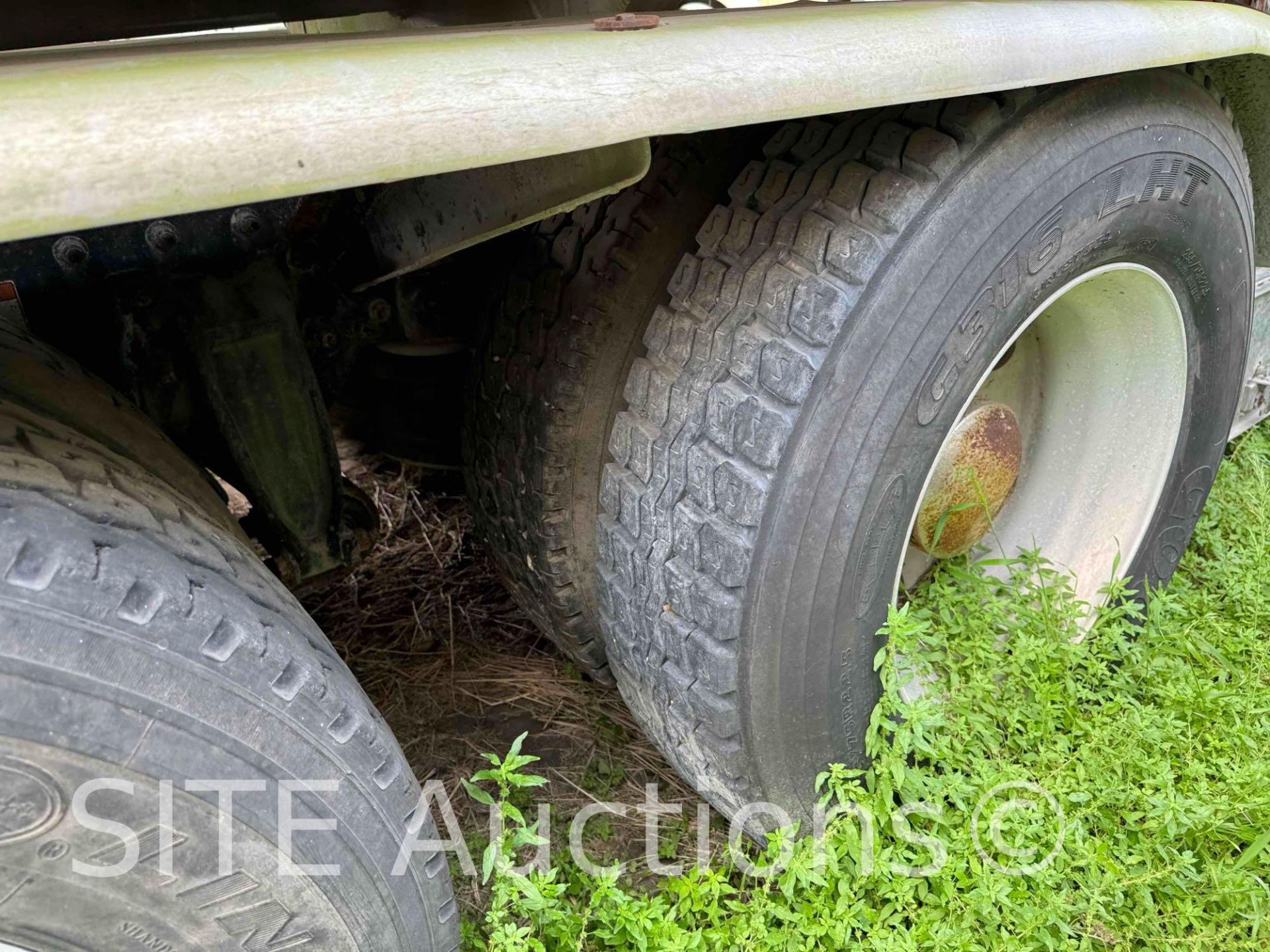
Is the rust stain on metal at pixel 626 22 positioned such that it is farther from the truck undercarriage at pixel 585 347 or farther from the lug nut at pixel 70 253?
the lug nut at pixel 70 253

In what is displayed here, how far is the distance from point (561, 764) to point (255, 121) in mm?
1393

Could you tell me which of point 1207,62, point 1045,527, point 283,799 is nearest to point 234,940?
point 283,799

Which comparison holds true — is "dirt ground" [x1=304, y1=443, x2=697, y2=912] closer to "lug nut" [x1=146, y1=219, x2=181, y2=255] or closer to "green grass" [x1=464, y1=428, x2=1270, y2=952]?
"green grass" [x1=464, y1=428, x2=1270, y2=952]

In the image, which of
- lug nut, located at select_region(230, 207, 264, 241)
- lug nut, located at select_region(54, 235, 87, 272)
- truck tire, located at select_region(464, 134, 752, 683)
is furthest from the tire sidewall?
lug nut, located at select_region(54, 235, 87, 272)

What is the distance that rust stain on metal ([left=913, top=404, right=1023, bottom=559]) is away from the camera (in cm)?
153

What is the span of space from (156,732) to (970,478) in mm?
1253

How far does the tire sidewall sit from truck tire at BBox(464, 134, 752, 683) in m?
0.35

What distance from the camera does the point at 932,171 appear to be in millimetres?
1066

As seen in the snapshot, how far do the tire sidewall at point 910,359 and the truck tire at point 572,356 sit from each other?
1.15 ft

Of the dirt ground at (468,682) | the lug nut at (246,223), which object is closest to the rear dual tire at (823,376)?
the dirt ground at (468,682)

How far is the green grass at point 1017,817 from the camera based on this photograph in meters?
1.29

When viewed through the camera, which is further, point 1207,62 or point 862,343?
point 1207,62

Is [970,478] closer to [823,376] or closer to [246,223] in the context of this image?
[823,376]

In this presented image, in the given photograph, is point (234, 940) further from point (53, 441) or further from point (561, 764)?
point (561, 764)
